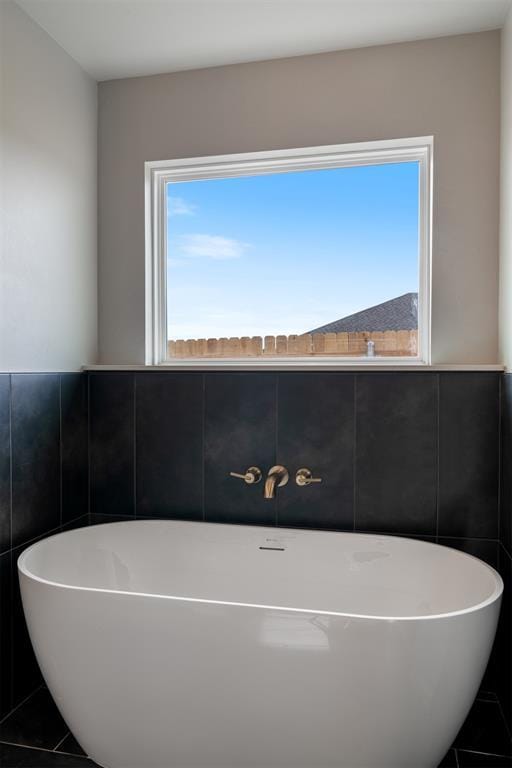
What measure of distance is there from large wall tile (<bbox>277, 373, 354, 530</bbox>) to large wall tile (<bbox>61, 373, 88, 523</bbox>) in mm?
937

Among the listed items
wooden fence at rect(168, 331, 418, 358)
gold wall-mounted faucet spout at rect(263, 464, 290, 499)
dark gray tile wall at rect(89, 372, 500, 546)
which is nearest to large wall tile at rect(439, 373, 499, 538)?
dark gray tile wall at rect(89, 372, 500, 546)

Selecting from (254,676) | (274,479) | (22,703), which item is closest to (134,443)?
(274,479)

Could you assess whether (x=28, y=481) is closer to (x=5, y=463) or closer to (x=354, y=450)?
(x=5, y=463)

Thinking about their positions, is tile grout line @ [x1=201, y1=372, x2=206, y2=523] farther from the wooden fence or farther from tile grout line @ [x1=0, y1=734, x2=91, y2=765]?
tile grout line @ [x1=0, y1=734, x2=91, y2=765]

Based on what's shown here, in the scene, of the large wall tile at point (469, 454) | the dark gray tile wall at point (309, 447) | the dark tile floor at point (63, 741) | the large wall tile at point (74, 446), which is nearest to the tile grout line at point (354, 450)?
the dark gray tile wall at point (309, 447)

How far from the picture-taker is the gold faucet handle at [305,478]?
239 centimetres

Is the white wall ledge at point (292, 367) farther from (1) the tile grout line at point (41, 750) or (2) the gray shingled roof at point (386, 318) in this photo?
(1) the tile grout line at point (41, 750)

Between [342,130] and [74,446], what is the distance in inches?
73.2

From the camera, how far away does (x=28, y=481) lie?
2.23m

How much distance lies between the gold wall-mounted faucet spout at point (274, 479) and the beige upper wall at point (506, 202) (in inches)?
39.4

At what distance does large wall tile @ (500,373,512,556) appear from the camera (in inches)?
82.9

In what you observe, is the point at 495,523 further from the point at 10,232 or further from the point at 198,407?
the point at 10,232

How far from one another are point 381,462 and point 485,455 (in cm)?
42

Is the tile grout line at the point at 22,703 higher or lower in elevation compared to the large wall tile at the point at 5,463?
lower
